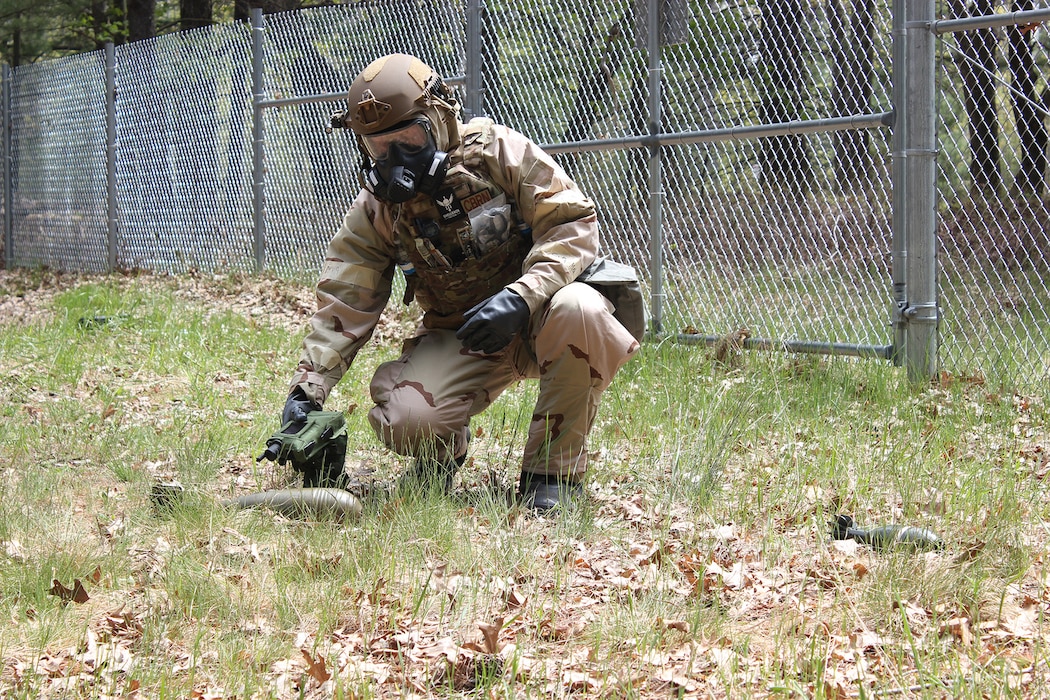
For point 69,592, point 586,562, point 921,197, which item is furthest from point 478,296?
point 921,197

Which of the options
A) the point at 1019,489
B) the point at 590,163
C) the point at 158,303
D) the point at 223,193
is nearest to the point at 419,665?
the point at 1019,489

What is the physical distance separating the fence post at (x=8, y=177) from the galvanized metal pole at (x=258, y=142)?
5.15 m

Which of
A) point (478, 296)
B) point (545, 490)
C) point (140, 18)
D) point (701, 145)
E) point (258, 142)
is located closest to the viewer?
point (545, 490)

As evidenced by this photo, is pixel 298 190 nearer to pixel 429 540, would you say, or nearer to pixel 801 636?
pixel 429 540

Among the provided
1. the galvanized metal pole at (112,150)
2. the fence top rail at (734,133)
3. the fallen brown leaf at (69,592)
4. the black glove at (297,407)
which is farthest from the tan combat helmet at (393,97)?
the galvanized metal pole at (112,150)

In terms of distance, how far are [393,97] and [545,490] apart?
1388 millimetres

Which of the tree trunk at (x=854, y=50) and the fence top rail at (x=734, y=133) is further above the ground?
the tree trunk at (x=854, y=50)

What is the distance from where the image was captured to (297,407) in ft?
11.6

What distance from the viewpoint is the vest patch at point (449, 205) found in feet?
12.0

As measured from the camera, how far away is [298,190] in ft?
30.6

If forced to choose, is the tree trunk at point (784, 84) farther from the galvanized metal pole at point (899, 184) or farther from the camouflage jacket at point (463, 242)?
the camouflage jacket at point (463, 242)

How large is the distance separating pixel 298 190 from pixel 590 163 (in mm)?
3266

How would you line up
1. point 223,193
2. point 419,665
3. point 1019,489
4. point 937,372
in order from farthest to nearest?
point 223,193 < point 937,372 < point 1019,489 < point 419,665

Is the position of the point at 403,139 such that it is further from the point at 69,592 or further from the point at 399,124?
the point at 69,592
